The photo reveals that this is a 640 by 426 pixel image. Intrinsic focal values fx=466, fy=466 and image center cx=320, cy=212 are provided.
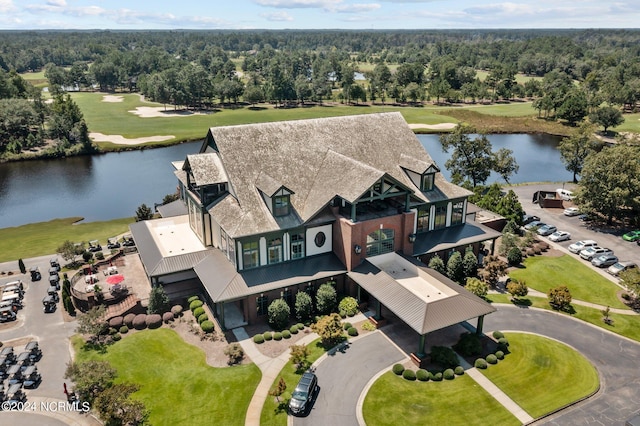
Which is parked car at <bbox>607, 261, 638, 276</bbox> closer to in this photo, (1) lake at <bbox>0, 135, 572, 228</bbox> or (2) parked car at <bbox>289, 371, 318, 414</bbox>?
(2) parked car at <bbox>289, 371, 318, 414</bbox>

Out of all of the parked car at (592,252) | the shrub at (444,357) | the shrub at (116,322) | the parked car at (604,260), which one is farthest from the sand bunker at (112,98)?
the shrub at (444,357)

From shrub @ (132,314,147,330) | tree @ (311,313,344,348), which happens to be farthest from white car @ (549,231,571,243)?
shrub @ (132,314,147,330)

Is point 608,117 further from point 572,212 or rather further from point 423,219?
point 423,219

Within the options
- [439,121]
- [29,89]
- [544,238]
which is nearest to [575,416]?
[544,238]

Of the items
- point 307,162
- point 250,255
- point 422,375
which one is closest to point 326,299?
point 250,255

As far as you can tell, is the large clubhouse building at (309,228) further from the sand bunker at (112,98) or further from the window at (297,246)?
the sand bunker at (112,98)

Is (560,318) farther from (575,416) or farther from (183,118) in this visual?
(183,118)
